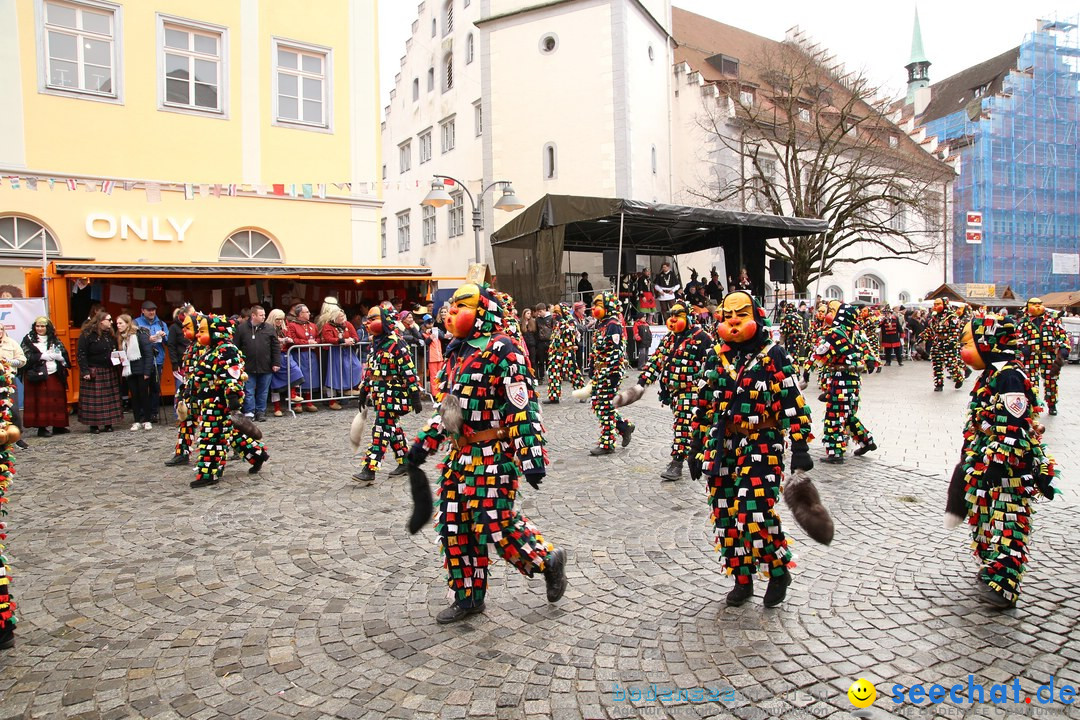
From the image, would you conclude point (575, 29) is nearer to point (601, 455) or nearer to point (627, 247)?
point (627, 247)

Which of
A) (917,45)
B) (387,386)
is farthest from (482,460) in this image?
(917,45)

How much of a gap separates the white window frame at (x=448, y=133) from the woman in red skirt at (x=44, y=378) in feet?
90.7

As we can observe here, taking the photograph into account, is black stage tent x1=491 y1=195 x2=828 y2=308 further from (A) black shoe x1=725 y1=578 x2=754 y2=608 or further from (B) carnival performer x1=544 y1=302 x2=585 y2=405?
(A) black shoe x1=725 y1=578 x2=754 y2=608

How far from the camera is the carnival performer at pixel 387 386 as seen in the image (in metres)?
7.47

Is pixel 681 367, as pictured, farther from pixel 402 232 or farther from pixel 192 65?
pixel 402 232

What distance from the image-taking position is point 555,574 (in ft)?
13.6

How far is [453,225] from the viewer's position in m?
37.1

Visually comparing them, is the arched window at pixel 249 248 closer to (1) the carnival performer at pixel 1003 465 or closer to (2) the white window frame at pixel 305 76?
(2) the white window frame at pixel 305 76

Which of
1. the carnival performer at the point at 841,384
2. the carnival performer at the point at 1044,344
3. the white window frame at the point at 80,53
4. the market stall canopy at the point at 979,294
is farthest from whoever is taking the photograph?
the market stall canopy at the point at 979,294

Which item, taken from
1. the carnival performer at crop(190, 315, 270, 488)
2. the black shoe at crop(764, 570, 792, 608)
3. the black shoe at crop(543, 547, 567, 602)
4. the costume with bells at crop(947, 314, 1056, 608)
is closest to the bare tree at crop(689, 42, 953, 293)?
the carnival performer at crop(190, 315, 270, 488)

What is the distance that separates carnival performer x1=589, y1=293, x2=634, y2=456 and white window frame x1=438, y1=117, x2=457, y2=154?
95.9ft

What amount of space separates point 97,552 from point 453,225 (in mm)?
32831

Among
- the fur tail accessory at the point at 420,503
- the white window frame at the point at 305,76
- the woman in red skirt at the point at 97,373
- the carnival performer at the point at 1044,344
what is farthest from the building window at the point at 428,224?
the fur tail accessory at the point at 420,503

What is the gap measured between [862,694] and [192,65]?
62.9 feet
